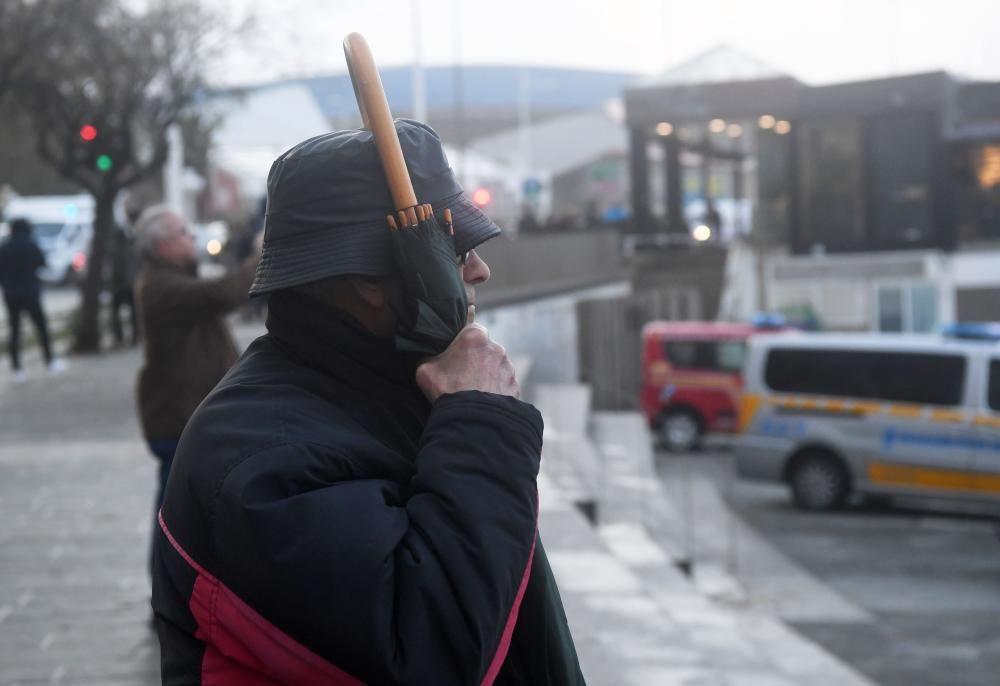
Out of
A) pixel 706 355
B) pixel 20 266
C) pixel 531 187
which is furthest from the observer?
pixel 531 187

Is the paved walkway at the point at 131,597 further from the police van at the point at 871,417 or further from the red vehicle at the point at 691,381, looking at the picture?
the red vehicle at the point at 691,381

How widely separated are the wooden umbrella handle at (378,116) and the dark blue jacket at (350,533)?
18 cm

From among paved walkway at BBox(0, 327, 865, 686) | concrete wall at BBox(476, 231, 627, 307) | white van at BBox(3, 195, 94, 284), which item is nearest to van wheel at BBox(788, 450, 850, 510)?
concrete wall at BBox(476, 231, 627, 307)

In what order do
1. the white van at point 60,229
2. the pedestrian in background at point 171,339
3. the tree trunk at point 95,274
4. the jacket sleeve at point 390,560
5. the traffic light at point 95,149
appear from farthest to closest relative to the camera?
the white van at point 60,229, the tree trunk at point 95,274, the traffic light at point 95,149, the pedestrian in background at point 171,339, the jacket sleeve at point 390,560

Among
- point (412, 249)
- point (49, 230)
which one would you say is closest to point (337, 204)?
point (412, 249)

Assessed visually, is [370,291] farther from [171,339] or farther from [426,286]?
[171,339]

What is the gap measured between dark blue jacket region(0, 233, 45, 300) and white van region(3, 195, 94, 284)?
23542mm

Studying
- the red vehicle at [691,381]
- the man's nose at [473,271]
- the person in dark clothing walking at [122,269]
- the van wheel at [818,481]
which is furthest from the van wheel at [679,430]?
the man's nose at [473,271]

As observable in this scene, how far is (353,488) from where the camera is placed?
5.32ft

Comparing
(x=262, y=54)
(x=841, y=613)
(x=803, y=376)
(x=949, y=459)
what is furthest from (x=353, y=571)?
(x=262, y=54)

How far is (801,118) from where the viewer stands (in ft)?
104

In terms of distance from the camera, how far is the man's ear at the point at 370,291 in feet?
5.87

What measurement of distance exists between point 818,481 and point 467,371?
17191mm

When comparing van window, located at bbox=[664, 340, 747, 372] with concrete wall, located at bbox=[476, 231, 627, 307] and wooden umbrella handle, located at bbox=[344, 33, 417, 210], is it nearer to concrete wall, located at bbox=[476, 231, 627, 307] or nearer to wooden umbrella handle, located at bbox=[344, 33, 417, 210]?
concrete wall, located at bbox=[476, 231, 627, 307]
